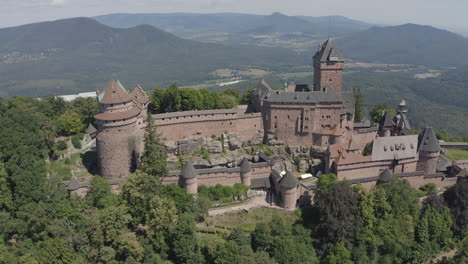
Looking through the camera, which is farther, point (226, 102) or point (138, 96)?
point (226, 102)

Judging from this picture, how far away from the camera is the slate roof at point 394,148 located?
1940 inches

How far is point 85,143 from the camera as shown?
5538cm

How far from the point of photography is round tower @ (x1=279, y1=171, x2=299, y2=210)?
145 ft

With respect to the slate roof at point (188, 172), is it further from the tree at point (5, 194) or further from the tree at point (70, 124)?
the tree at point (70, 124)

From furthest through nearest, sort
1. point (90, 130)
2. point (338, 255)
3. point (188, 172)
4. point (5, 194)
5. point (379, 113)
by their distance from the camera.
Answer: point (379, 113) → point (90, 130) → point (188, 172) → point (338, 255) → point (5, 194)

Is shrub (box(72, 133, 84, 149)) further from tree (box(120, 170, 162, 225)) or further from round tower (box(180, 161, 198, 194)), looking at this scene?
round tower (box(180, 161, 198, 194))

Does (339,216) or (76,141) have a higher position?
(76,141)

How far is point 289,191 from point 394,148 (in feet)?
55.2

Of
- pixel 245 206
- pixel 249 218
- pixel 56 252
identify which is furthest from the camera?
pixel 245 206

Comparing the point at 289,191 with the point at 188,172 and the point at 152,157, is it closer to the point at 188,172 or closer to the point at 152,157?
the point at 188,172

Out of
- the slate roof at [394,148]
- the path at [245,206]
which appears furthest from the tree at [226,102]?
the slate roof at [394,148]

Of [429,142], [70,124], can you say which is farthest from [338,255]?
[70,124]

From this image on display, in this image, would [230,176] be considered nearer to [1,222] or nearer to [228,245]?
[228,245]

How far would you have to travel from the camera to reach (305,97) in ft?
178
